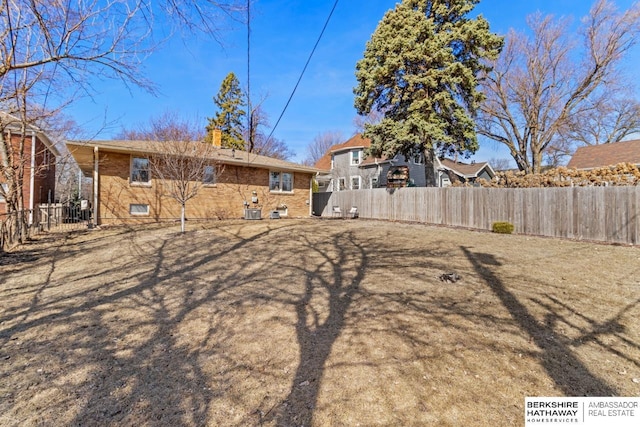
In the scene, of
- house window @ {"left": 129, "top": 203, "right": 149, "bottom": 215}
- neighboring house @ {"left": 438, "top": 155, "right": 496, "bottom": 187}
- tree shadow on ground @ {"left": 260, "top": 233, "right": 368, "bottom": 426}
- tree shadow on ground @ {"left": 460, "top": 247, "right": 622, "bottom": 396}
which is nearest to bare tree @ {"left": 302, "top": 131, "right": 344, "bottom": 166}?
neighboring house @ {"left": 438, "top": 155, "right": 496, "bottom": 187}

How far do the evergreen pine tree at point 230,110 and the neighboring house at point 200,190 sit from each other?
13.9 meters

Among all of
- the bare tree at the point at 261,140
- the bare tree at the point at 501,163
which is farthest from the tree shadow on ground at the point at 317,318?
the bare tree at the point at 501,163

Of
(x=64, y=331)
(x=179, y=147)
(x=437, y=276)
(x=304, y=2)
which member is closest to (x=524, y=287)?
(x=437, y=276)

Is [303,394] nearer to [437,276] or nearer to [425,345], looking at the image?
[425,345]

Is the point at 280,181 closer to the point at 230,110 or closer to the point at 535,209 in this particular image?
the point at 535,209

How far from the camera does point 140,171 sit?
12695 mm

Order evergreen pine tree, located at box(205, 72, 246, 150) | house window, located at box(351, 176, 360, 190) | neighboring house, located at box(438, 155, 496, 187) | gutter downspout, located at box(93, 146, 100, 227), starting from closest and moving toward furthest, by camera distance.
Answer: gutter downspout, located at box(93, 146, 100, 227), house window, located at box(351, 176, 360, 190), neighboring house, located at box(438, 155, 496, 187), evergreen pine tree, located at box(205, 72, 246, 150)

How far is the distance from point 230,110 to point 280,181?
16.3 metres

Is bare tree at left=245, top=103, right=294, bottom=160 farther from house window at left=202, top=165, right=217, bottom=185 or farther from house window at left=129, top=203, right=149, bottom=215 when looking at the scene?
house window at left=129, top=203, right=149, bottom=215

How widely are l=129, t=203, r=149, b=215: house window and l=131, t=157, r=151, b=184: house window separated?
3.14 feet

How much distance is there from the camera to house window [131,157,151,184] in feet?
41.2

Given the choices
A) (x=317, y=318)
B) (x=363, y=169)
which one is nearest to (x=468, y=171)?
(x=363, y=169)

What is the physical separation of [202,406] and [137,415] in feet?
1.44

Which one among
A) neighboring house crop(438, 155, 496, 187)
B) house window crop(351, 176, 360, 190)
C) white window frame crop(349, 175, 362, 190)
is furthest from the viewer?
neighboring house crop(438, 155, 496, 187)
